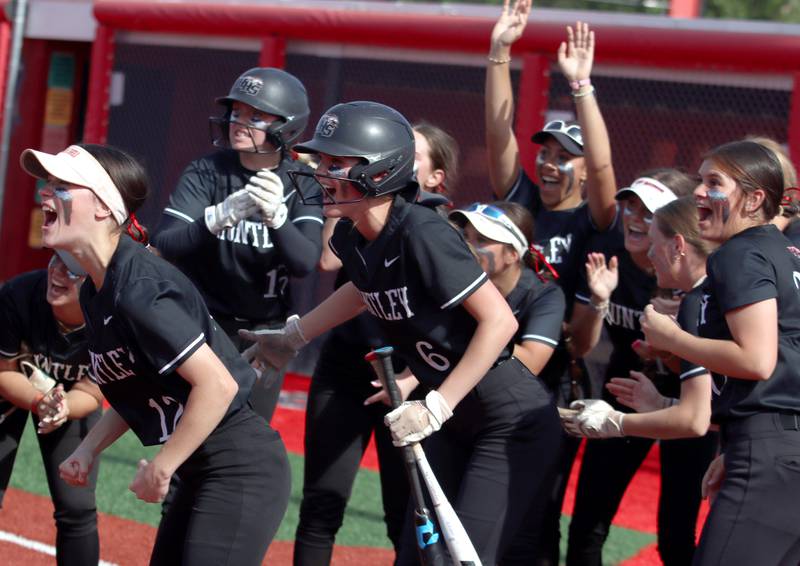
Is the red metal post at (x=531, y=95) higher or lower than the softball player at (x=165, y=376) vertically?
higher

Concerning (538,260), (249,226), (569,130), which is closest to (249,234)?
(249,226)

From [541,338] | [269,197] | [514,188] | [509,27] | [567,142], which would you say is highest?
[509,27]

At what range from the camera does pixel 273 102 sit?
4.84 meters

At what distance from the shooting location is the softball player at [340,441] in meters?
4.62

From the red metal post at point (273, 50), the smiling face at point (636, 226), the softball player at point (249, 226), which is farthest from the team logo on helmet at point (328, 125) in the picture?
the red metal post at point (273, 50)

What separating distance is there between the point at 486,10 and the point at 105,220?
5.71 metres

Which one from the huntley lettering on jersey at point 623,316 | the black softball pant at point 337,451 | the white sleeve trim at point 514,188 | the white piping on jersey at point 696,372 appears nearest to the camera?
the white piping on jersey at point 696,372

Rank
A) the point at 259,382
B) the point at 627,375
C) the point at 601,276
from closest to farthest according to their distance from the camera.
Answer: the point at 259,382, the point at 601,276, the point at 627,375

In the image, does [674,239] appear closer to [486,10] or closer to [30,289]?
[30,289]

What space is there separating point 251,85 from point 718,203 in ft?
6.97

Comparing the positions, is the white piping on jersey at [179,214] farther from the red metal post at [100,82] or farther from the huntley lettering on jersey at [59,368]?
the red metal post at [100,82]

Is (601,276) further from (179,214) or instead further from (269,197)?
(179,214)

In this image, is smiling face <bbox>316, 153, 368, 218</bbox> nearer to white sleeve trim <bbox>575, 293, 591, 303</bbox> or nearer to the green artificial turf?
white sleeve trim <bbox>575, 293, 591, 303</bbox>

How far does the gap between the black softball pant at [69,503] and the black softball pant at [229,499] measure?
3.31ft
